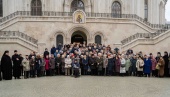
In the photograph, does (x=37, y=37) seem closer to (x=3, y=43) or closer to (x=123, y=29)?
(x=3, y=43)

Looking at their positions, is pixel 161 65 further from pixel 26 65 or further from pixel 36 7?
pixel 36 7

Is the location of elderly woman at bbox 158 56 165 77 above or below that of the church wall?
below

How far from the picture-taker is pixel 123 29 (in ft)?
116

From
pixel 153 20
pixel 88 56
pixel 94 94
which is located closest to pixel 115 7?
pixel 153 20

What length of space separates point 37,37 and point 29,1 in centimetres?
834

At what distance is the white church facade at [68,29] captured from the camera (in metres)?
30.3

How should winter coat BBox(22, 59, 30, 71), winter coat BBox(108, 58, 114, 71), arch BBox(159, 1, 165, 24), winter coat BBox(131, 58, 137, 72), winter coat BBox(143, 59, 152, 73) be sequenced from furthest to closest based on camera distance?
arch BBox(159, 1, 165, 24)
winter coat BBox(131, 58, 137, 72)
winter coat BBox(108, 58, 114, 71)
winter coat BBox(143, 59, 152, 73)
winter coat BBox(22, 59, 30, 71)

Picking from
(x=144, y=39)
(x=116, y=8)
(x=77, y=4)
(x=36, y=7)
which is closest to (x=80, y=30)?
(x=77, y=4)

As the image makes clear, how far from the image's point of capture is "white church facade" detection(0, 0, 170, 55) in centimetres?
3027

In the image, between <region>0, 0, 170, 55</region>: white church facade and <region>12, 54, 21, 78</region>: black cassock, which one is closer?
<region>12, 54, 21, 78</region>: black cassock

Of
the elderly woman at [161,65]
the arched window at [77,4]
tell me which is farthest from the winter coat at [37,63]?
the arched window at [77,4]

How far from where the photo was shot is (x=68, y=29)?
33.9 metres

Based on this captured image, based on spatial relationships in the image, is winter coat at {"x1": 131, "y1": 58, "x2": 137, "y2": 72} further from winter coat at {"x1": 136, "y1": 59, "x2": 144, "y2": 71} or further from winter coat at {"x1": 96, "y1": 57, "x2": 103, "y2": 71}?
winter coat at {"x1": 96, "y1": 57, "x2": 103, "y2": 71}

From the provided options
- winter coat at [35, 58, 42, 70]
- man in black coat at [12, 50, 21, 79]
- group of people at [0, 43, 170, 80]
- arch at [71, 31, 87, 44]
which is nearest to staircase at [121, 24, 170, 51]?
arch at [71, 31, 87, 44]
